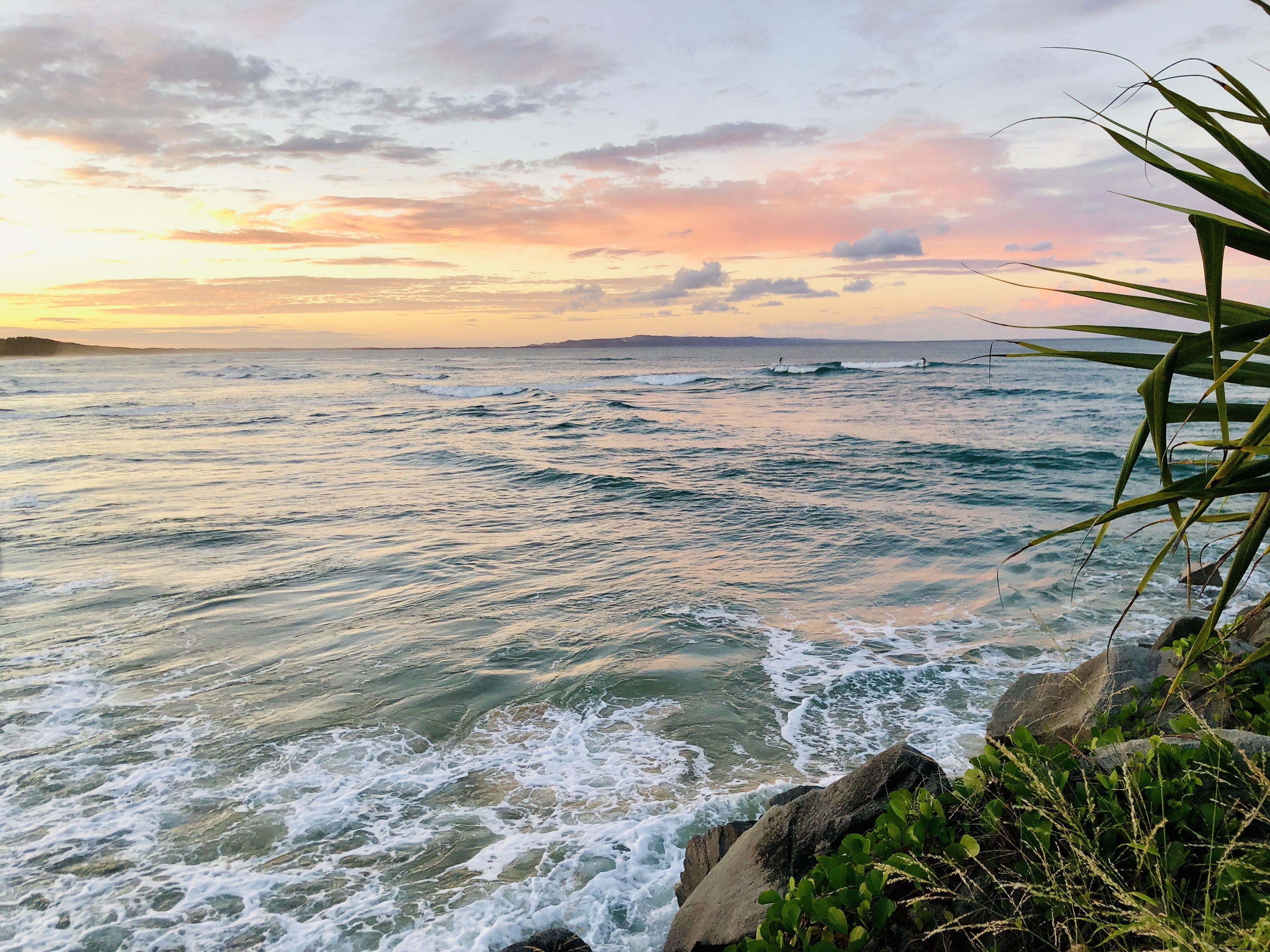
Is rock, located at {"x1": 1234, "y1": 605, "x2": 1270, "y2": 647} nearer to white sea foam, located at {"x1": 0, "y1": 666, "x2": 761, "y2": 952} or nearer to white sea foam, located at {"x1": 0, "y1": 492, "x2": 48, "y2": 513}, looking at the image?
white sea foam, located at {"x1": 0, "y1": 666, "x2": 761, "y2": 952}

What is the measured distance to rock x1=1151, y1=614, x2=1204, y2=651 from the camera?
5.10 metres

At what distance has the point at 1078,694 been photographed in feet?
15.8

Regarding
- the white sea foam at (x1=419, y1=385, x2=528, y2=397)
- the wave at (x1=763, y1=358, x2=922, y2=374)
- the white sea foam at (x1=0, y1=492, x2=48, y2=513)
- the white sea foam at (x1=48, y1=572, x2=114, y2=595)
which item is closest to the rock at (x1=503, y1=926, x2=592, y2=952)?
the white sea foam at (x1=48, y1=572, x2=114, y2=595)

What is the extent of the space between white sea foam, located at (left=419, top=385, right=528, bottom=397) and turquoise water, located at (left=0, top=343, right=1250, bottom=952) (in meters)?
30.6

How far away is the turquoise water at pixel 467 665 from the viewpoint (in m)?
4.68

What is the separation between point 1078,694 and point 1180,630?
1.11 meters

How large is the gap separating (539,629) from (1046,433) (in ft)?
78.3

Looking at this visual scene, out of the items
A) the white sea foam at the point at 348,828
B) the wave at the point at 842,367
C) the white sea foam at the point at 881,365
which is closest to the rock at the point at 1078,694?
the white sea foam at the point at 348,828

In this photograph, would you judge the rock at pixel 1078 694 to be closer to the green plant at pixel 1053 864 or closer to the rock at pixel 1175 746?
the rock at pixel 1175 746

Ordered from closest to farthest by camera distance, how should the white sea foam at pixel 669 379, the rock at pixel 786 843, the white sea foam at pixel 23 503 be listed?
the rock at pixel 786 843, the white sea foam at pixel 23 503, the white sea foam at pixel 669 379

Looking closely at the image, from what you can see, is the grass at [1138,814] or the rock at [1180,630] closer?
the grass at [1138,814]

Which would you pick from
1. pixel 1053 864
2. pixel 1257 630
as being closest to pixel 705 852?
pixel 1053 864

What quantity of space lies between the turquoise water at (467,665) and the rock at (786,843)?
825 millimetres

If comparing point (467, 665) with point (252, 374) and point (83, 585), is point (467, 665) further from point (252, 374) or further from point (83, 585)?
point (252, 374)
